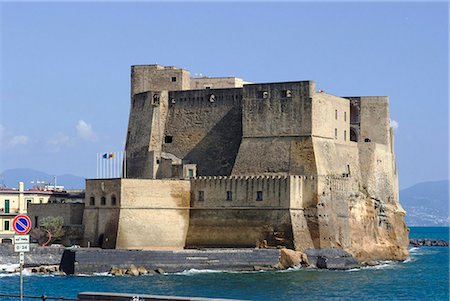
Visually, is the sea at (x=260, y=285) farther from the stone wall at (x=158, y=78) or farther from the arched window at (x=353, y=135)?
the stone wall at (x=158, y=78)

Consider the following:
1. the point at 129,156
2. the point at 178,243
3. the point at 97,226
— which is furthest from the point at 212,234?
the point at 129,156

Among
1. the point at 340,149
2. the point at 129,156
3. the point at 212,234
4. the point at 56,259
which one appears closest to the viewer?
the point at 56,259

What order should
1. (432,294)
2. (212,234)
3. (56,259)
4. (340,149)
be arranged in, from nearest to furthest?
(432,294) → (56,259) → (212,234) → (340,149)

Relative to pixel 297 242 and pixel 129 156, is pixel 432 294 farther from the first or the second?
pixel 129 156

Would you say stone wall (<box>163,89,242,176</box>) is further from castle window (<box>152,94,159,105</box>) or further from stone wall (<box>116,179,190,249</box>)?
stone wall (<box>116,179,190,249</box>)

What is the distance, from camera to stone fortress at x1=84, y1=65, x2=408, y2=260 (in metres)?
54.7

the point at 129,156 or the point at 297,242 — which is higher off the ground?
the point at 129,156

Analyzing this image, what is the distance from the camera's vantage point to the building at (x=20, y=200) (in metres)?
60.2

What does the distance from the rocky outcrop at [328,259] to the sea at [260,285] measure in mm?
666

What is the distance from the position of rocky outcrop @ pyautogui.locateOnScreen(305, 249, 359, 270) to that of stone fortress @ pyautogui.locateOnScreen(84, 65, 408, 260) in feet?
1.17

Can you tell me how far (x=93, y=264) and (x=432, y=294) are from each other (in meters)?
14.9

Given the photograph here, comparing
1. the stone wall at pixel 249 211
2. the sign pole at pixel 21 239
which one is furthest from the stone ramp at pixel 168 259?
the sign pole at pixel 21 239

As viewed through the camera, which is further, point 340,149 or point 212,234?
point 340,149

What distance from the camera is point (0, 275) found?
48.9m
